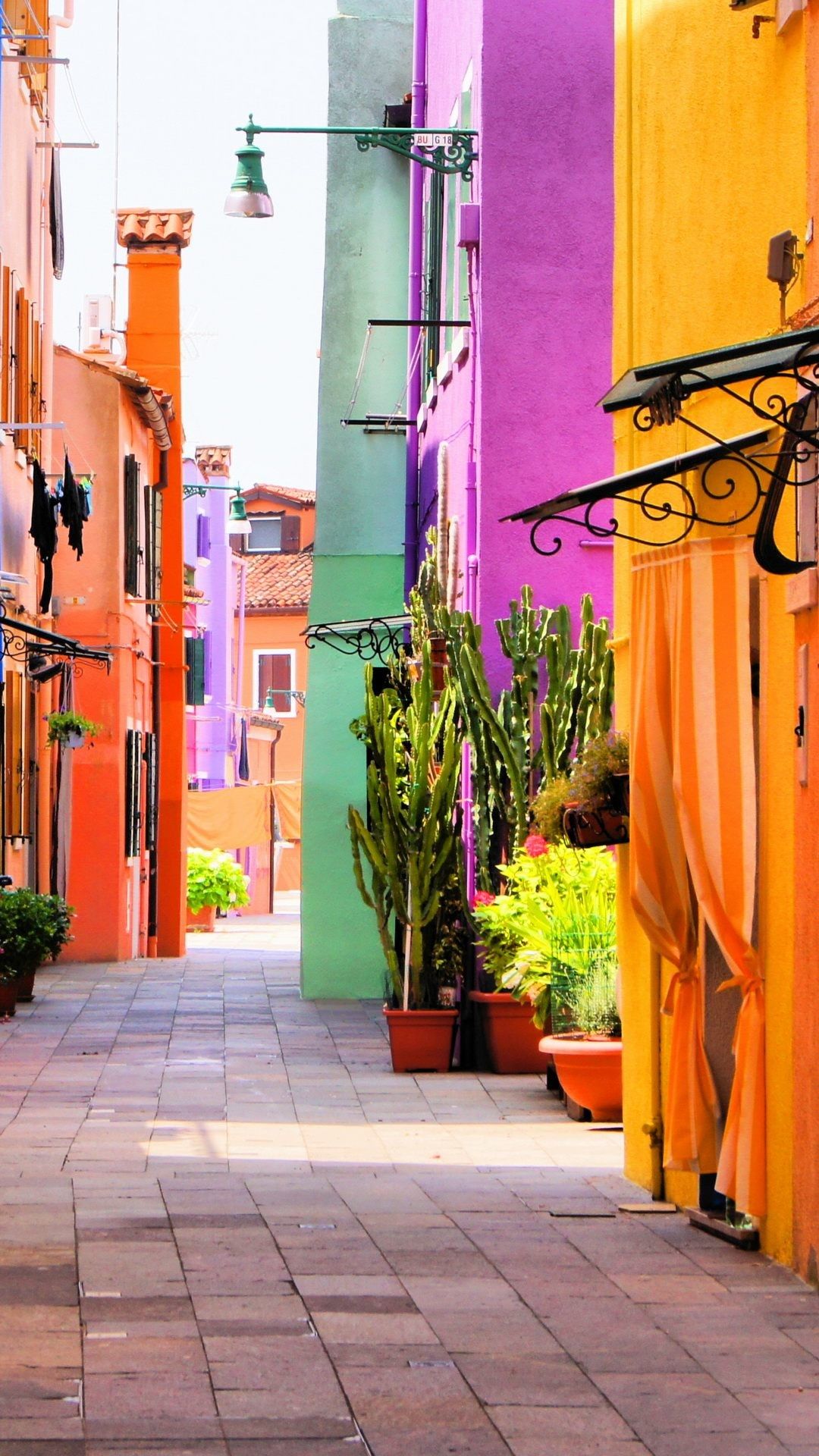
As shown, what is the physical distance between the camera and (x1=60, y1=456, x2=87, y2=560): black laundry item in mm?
19344

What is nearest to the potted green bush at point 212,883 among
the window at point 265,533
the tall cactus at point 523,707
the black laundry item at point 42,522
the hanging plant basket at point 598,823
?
the black laundry item at point 42,522

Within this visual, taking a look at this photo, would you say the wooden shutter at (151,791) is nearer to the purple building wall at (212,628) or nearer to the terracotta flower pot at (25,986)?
the terracotta flower pot at (25,986)

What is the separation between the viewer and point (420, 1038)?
45.3 feet

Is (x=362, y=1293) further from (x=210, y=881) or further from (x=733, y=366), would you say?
(x=210, y=881)

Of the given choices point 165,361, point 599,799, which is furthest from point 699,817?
point 165,361

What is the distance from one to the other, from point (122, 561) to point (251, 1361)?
19.9 m

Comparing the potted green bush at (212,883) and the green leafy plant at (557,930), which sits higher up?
the green leafy plant at (557,930)

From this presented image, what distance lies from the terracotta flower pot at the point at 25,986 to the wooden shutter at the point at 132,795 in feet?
21.9

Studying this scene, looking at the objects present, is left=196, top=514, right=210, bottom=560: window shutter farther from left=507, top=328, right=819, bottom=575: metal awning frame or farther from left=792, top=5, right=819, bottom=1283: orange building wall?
left=792, top=5, right=819, bottom=1283: orange building wall

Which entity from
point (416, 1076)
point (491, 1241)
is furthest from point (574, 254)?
point (491, 1241)

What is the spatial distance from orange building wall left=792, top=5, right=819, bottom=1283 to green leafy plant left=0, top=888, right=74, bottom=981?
1059cm

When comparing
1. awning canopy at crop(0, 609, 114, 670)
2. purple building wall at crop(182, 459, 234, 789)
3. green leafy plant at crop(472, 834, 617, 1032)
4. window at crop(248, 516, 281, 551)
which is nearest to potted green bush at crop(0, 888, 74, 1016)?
awning canopy at crop(0, 609, 114, 670)

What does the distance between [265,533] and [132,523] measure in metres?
40.4

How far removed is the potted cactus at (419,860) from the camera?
45.4 feet
